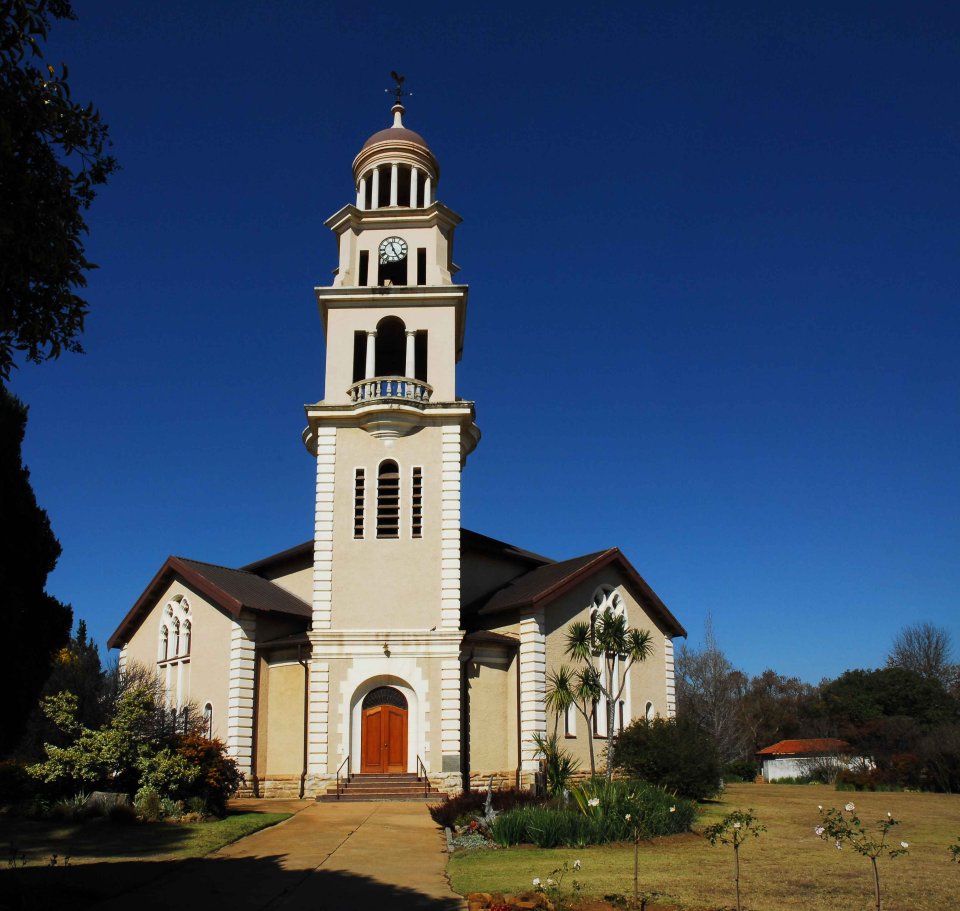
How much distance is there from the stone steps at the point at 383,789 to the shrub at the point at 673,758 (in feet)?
18.8

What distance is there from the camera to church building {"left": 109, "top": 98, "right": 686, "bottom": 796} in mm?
28578

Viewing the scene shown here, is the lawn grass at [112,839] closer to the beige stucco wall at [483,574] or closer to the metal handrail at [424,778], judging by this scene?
the metal handrail at [424,778]

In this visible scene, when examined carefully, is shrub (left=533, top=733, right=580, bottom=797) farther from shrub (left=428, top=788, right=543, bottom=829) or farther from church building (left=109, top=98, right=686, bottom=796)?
shrub (left=428, top=788, right=543, bottom=829)

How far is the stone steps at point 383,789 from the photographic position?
26.9m

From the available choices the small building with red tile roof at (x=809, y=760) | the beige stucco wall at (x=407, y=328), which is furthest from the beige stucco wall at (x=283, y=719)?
the small building with red tile roof at (x=809, y=760)

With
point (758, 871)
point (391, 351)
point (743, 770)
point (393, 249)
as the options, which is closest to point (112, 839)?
point (758, 871)

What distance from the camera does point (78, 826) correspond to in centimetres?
2033

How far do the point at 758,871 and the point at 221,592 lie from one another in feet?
67.9

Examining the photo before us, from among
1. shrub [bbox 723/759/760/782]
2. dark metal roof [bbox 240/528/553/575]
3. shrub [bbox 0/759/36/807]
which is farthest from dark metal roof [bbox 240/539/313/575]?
shrub [bbox 723/759/760/782]

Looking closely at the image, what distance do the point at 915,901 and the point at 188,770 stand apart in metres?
16.6

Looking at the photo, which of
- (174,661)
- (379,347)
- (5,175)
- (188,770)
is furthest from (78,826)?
(379,347)

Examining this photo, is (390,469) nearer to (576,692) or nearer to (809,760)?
(576,692)

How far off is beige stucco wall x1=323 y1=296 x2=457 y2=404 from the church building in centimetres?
6

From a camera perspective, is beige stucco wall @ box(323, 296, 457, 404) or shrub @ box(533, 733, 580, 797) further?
beige stucco wall @ box(323, 296, 457, 404)
